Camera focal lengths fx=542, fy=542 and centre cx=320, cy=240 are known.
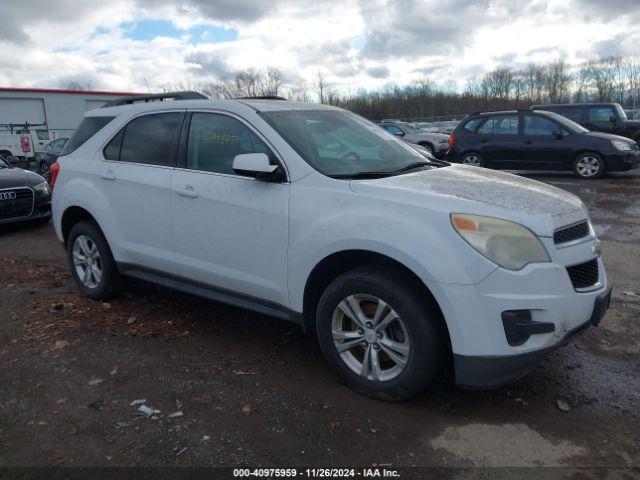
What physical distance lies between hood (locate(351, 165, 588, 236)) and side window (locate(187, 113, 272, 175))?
3.16 ft

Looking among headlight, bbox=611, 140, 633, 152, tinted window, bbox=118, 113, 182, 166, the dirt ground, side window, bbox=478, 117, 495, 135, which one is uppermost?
tinted window, bbox=118, 113, 182, 166


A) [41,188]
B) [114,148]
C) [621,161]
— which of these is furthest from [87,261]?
[621,161]

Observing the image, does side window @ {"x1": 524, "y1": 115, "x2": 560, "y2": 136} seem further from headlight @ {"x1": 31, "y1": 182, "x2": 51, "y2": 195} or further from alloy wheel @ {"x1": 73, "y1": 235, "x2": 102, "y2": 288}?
alloy wheel @ {"x1": 73, "y1": 235, "x2": 102, "y2": 288}

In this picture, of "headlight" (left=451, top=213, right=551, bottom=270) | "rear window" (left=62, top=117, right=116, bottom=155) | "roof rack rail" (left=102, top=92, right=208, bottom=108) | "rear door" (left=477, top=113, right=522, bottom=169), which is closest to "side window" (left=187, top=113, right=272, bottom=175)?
"roof rack rail" (left=102, top=92, right=208, bottom=108)

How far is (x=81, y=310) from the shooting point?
16.2 feet

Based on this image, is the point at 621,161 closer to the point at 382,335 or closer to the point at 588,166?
the point at 588,166

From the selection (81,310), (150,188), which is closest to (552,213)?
(150,188)

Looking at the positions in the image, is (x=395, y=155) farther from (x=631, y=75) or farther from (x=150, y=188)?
(x=631, y=75)

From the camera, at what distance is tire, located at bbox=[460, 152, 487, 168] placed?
13773 millimetres

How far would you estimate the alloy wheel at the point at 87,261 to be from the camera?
5012 millimetres

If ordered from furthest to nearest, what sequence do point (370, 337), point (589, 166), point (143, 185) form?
point (589, 166) < point (143, 185) < point (370, 337)

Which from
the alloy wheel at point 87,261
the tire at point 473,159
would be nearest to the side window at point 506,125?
the tire at point 473,159

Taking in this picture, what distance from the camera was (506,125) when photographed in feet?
44.0

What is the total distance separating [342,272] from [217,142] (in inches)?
56.8
